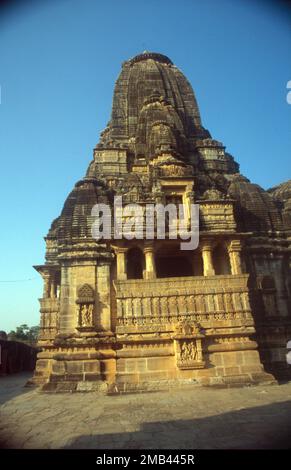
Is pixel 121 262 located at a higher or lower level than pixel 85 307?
higher

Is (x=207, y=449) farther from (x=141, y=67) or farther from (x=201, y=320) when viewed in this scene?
(x=141, y=67)

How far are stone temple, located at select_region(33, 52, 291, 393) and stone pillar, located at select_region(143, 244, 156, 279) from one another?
0.05 metres

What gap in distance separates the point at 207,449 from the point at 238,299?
8.37 meters

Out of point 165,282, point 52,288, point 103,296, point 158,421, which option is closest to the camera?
point 158,421

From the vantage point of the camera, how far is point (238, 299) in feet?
42.9

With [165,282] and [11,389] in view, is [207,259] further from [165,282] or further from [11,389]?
[11,389]

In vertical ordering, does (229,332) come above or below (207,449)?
above

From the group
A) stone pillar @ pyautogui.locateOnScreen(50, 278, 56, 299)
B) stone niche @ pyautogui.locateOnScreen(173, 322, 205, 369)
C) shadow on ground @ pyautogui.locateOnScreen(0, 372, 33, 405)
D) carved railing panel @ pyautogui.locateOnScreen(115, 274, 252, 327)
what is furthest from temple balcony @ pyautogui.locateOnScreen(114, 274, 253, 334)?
stone pillar @ pyautogui.locateOnScreen(50, 278, 56, 299)

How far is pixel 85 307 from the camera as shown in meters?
14.7

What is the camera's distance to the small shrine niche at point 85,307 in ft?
47.3

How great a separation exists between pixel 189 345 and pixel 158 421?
5.13m

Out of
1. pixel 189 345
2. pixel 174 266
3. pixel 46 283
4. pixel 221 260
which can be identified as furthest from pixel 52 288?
pixel 189 345

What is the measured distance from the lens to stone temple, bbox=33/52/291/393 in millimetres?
12188
